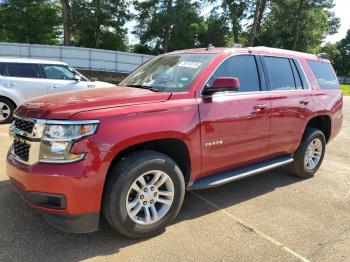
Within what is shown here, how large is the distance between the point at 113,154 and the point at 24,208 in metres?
1.61

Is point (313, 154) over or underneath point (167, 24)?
underneath

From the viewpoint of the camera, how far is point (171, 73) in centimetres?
460

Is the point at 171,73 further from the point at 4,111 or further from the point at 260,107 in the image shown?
the point at 4,111

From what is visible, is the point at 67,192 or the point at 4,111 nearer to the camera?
the point at 67,192

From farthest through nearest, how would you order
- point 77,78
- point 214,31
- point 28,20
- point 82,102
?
point 214,31 → point 28,20 → point 77,78 → point 82,102

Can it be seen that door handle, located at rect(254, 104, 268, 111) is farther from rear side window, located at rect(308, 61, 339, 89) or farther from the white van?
the white van

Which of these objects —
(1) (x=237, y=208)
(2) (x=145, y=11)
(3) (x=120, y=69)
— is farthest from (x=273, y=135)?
(2) (x=145, y=11)

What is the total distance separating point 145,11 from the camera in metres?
38.4

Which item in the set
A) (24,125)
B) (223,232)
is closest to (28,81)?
(24,125)

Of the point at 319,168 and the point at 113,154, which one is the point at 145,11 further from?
the point at 113,154

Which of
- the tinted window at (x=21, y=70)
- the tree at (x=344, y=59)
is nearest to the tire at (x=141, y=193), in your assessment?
the tinted window at (x=21, y=70)

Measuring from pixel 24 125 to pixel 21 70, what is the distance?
7.21 meters

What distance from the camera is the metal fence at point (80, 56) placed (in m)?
24.2

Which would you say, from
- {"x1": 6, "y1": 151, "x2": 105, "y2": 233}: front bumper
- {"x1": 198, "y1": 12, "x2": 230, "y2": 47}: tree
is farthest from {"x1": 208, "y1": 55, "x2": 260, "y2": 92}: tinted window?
{"x1": 198, "y1": 12, "x2": 230, "y2": 47}: tree
